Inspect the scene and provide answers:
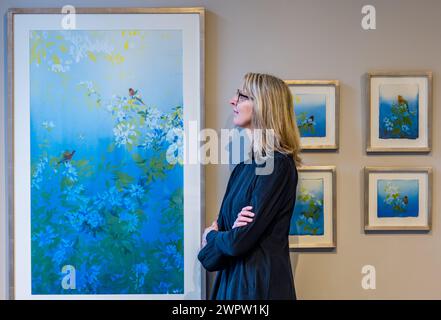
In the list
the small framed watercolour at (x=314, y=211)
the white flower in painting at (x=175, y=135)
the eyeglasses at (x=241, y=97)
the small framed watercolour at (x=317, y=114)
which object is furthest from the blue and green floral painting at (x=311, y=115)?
the white flower in painting at (x=175, y=135)

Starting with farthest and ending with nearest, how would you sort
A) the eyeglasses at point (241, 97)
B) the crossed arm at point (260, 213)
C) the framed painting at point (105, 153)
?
the framed painting at point (105, 153) → the eyeglasses at point (241, 97) → the crossed arm at point (260, 213)

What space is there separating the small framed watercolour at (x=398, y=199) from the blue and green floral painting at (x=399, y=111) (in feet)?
0.44

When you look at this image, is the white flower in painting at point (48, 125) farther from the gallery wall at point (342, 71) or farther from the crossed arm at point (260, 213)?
the crossed arm at point (260, 213)

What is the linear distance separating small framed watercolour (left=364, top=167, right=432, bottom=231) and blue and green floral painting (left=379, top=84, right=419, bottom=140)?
0.13 meters

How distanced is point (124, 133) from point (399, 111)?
95cm

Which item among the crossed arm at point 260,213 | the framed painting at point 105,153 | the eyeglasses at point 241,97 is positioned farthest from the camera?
the framed painting at point 105,153

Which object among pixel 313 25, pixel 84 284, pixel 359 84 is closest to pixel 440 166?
pixel 359 84

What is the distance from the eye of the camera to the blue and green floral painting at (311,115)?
1.93m

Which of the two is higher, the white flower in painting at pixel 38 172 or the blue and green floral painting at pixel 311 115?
the blue and green floral painting at pixel 311 115

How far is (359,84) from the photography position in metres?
1.95

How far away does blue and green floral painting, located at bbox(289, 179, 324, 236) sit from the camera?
1940 millimetres

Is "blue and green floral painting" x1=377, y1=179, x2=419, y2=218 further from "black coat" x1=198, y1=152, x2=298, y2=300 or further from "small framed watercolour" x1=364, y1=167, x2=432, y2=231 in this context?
"black coat" x1=198, y1=152, x2=298, y2=300

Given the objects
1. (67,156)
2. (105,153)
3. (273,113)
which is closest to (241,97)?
(273,113)

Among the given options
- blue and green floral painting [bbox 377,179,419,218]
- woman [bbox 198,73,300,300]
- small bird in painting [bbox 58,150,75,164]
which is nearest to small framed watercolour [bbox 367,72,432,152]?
blue and green floral painting [bbox 377,179,419,218]
